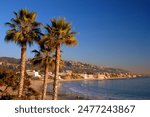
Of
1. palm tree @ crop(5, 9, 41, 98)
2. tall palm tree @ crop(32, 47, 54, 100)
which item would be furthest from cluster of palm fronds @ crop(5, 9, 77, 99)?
tall palm tree @ crop(32, 47, 54, 100)

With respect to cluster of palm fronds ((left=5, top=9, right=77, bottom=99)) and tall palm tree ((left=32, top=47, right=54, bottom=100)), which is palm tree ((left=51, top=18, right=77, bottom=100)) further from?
tall palm tree ((left=32, top=47, right=54, bottom=100))

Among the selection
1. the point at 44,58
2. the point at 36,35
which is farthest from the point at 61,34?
the point at 44,58

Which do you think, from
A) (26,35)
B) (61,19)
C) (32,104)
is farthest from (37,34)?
(32,104)

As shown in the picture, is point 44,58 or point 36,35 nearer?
point 36,35

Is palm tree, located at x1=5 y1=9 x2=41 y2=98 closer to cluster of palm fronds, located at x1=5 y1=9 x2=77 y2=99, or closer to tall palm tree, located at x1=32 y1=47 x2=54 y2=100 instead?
cluster of palm fronds, located at x1=5 y1=9 x2=77 y2=99

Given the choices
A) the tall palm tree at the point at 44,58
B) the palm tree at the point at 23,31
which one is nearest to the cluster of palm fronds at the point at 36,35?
the palm tree at the point at 23,31

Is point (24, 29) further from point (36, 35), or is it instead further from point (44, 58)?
point (44, 58)

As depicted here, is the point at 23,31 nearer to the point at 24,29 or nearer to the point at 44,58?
the point at 24,29

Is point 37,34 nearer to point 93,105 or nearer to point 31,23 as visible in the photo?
point 31,23

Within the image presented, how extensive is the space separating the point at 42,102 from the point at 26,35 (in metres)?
14.5

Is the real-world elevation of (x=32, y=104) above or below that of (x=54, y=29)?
below

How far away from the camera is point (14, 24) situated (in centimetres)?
2158

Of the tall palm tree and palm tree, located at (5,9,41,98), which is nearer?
palm tree, located at (5,9,41,98)

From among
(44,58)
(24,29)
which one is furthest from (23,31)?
(44,58)
